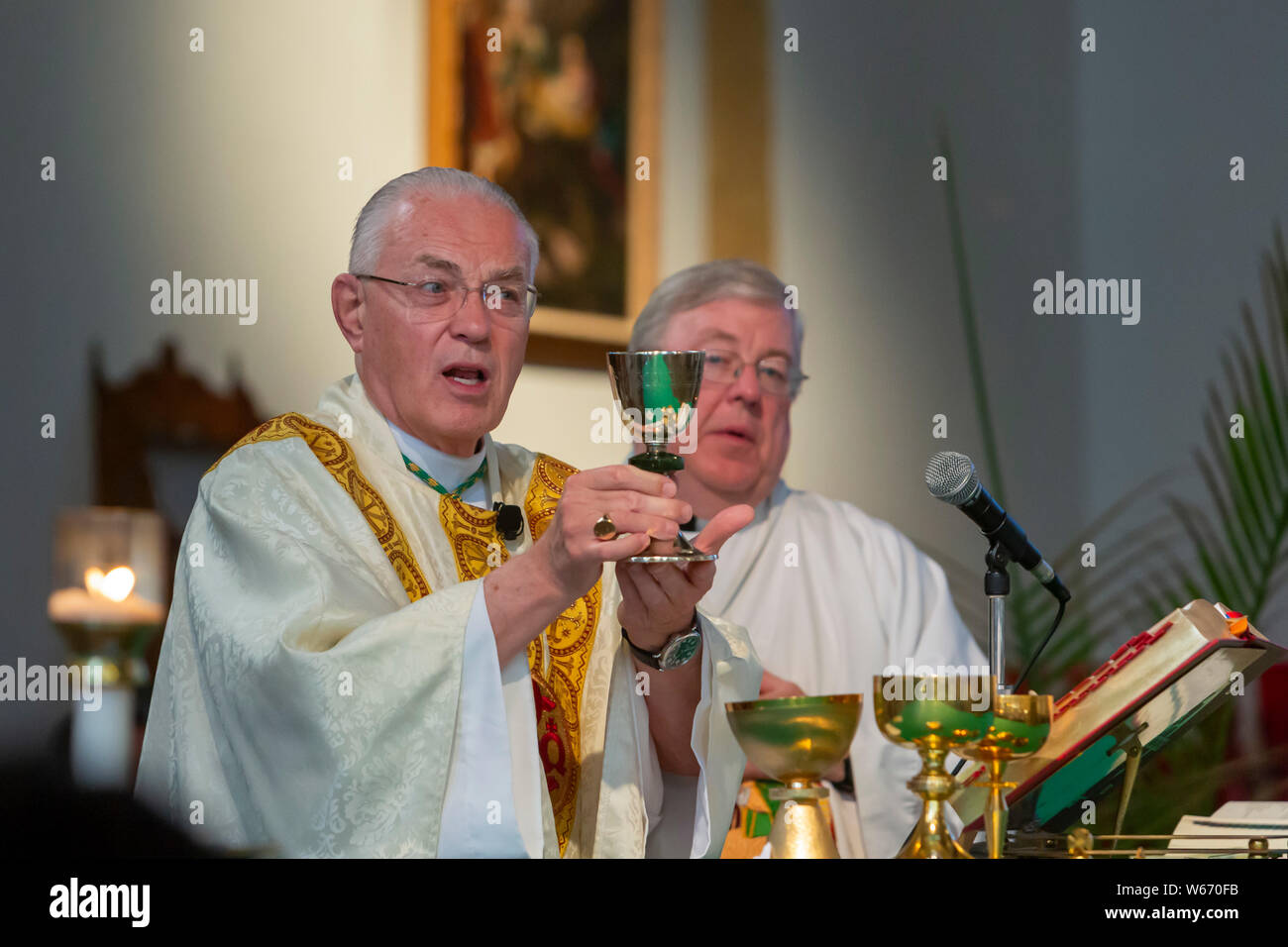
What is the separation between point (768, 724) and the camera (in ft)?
6.07

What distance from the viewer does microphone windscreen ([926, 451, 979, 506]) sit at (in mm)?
2051

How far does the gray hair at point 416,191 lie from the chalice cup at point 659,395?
0.79 m

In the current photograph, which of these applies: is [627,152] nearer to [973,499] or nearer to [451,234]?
[451,234]

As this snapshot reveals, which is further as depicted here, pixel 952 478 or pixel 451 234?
pixel 451 234

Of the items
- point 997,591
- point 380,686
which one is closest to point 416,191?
point 380,686

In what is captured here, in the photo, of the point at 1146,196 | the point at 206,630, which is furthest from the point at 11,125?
the point at 1146,196

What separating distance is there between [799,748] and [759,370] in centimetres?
229

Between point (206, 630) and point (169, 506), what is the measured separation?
1.99m

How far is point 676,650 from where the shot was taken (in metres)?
2.27

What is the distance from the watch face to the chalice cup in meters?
0.32

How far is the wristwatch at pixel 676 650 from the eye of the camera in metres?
2.25
